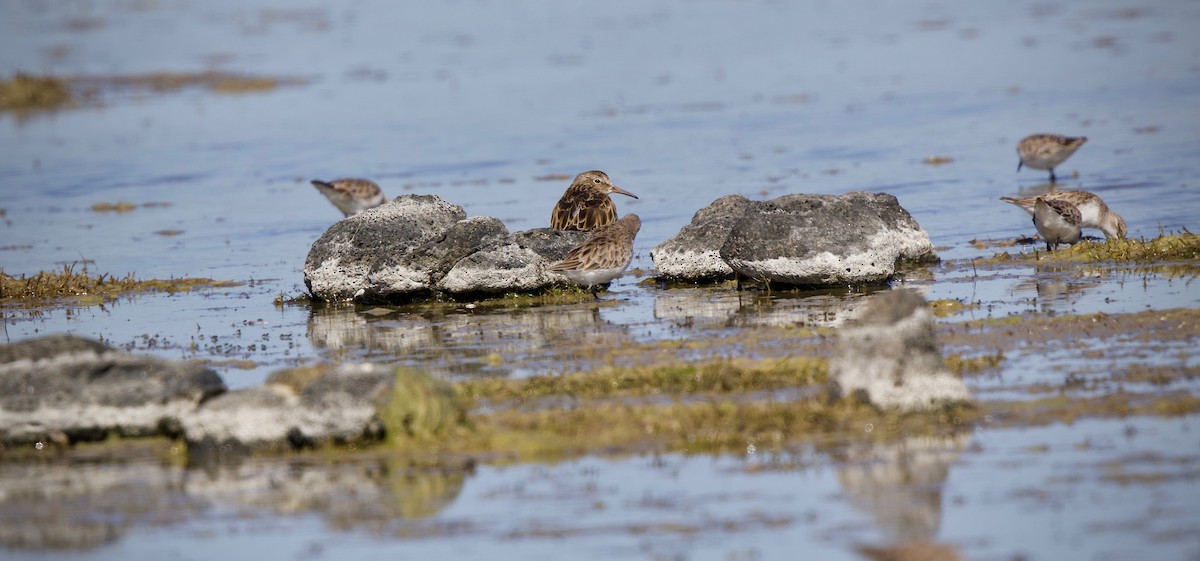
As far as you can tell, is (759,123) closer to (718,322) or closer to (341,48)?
(718,322)

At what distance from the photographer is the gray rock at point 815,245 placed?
49.2 feet

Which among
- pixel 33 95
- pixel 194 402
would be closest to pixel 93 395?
pixel 194 402

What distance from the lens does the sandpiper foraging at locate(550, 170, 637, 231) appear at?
55.8ft

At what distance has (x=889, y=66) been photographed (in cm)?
3822

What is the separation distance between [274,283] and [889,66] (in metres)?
23.6

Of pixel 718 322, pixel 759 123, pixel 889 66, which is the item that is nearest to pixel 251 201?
pixel 759 123

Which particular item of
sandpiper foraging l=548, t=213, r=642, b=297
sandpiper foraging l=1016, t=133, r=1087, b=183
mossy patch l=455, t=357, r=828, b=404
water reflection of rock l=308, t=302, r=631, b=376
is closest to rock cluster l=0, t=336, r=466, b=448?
mossy patch l=455, t=357, r=828, b=404

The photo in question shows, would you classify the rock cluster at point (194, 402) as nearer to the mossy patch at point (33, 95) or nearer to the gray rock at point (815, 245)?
the gray rock at point (815, 245)

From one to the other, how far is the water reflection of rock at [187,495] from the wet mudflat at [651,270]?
29mm

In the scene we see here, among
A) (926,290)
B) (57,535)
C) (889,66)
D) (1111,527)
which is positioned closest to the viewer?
(1111,527)

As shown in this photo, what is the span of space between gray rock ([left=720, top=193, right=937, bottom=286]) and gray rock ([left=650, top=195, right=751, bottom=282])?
0.38 meters

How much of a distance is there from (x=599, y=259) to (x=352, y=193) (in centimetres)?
748

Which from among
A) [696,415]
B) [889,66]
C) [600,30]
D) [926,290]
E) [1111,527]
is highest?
[600,30]

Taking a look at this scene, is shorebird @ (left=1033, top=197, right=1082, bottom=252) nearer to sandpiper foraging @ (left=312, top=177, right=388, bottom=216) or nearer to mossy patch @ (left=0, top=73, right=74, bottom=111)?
sandpiper foraging @ (left=312, top=177, right=388, bottom=216)
